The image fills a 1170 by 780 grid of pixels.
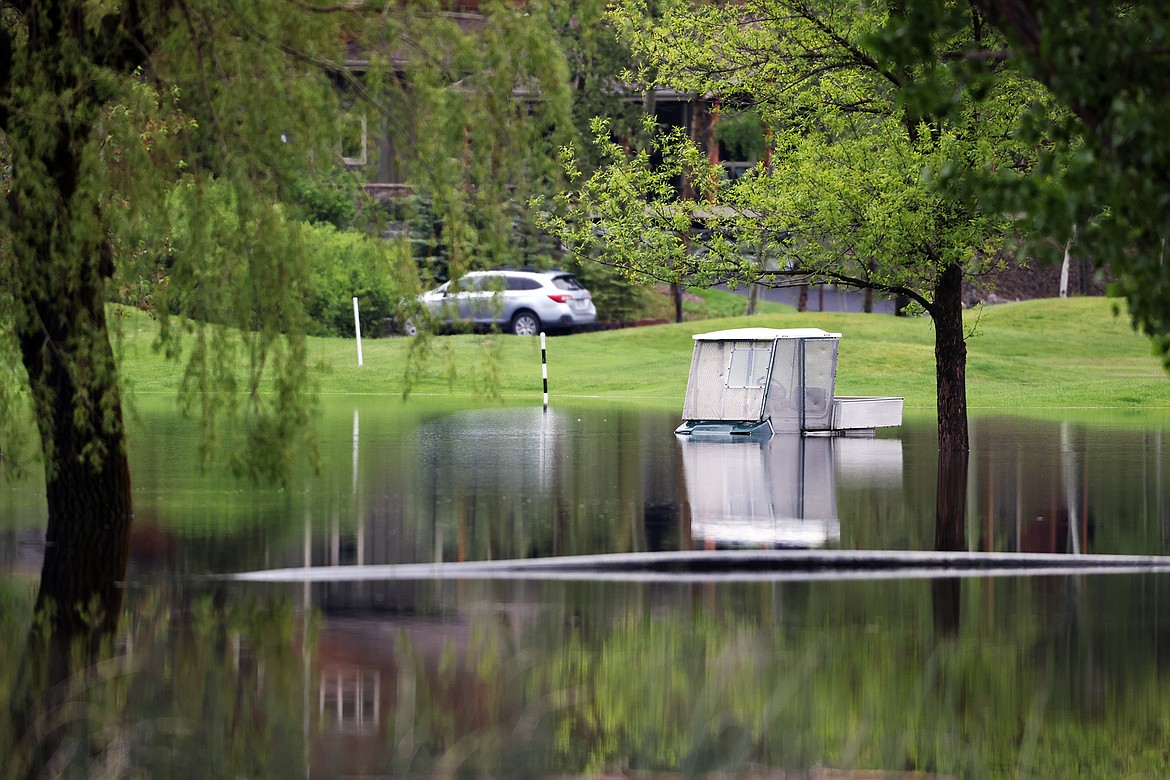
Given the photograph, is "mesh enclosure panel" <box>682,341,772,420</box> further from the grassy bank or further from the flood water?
the grassy bank

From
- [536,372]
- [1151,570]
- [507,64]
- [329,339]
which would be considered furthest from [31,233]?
[329,339]

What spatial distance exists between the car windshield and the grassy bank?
1609 mm

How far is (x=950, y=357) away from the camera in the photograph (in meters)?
23.4

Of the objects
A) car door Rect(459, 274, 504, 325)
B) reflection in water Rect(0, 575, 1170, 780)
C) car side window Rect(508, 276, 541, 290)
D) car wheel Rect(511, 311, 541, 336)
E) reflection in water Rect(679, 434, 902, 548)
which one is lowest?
reflection in water Rect(0, 575, 1170, 780)

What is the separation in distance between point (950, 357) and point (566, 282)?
2733 cm

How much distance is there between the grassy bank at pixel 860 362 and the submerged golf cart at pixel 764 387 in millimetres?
9914

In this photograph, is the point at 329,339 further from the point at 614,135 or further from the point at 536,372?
the point at 614,135

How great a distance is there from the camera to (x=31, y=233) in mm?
13766

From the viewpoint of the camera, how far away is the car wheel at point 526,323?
49.9 meters

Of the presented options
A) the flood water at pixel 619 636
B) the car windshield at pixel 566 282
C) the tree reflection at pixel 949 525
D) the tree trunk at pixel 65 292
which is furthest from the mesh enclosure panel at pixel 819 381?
the car windshield at pixel 566 282

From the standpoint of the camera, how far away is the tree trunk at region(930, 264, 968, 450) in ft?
75.6

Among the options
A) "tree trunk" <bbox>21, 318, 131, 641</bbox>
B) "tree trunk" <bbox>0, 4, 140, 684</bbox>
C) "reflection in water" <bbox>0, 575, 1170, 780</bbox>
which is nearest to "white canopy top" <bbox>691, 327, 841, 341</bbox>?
"tree trunk" <bbox>21, 318, 131, 641</bbox>

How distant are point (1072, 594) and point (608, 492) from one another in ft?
24.7

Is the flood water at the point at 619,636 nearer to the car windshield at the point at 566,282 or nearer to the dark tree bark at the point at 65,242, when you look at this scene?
the dark tree bark at the point at 65,242
